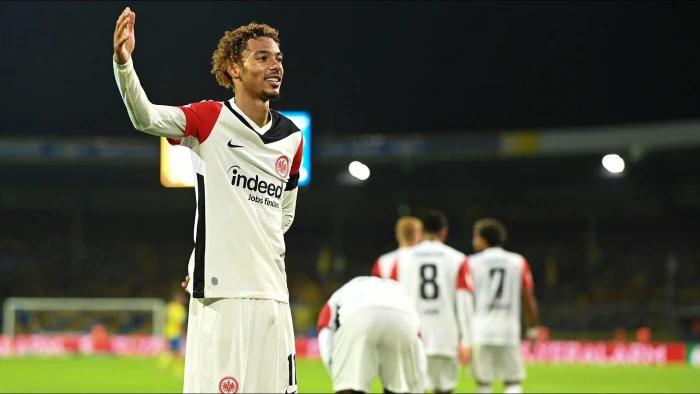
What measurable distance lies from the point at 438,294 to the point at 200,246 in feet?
20.9

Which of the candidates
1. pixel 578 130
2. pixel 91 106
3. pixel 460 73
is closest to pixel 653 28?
pixel 578 130

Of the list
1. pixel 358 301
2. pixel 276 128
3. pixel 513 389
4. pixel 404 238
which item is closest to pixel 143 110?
pixel 276 128

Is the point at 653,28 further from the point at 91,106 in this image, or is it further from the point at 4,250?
the point at 4,250

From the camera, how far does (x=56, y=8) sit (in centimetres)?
2292

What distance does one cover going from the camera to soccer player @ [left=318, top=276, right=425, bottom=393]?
7.43 metres

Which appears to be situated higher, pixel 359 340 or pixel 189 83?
pixel 189 83

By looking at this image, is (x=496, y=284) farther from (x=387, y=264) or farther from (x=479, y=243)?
(x=387, y=264)

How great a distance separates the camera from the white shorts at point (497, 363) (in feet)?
37.2

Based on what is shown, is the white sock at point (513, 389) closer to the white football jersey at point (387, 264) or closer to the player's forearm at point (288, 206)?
the white football jersey at point (387, 264)

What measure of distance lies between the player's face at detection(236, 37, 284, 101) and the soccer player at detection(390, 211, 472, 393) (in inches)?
233

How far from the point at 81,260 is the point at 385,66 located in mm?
14998

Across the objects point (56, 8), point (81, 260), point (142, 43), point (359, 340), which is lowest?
point (359, 340)

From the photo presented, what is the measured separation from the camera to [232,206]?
4.11 m

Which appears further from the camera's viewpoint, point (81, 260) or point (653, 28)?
point (81, 260)
